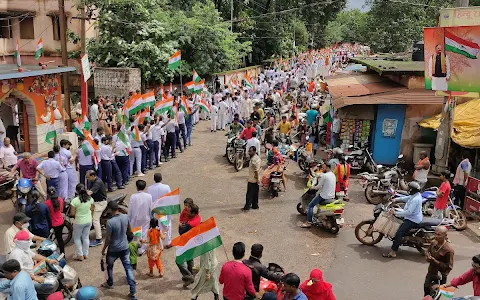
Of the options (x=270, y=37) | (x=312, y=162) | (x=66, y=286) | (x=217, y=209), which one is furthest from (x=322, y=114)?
(x=270, y=37)

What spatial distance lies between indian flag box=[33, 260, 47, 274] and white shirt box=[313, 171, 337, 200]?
18.2ft

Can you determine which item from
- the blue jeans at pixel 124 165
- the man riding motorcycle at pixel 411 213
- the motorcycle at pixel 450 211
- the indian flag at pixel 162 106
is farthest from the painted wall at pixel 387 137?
the blue jeans at pixel 124 165

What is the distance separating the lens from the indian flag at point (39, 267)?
6.38 metres

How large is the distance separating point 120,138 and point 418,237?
7.41 metres

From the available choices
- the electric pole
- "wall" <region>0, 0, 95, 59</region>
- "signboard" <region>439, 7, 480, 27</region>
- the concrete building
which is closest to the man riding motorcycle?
"signboard" <region>439, 7, 480, 27</region>

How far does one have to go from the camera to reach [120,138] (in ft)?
39.3

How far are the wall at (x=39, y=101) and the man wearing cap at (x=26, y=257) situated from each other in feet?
28.6

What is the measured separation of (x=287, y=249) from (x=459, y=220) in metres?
4.21

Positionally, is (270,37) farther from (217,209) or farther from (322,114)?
(217,209)

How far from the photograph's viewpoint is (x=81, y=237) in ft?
27.8

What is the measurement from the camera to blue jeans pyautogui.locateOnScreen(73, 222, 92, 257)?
27.0 feet

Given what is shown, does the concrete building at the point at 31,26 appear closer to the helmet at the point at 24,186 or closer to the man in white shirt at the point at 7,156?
the man in white shirt at the point at 7,156

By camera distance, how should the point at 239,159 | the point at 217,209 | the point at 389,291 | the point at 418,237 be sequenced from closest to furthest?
1. the point at 389,291
2. the point at 418,237
3. the point at 217,209
4. the point at 239,159

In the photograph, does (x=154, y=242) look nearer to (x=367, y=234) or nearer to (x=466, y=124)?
(x=367, y=234)
